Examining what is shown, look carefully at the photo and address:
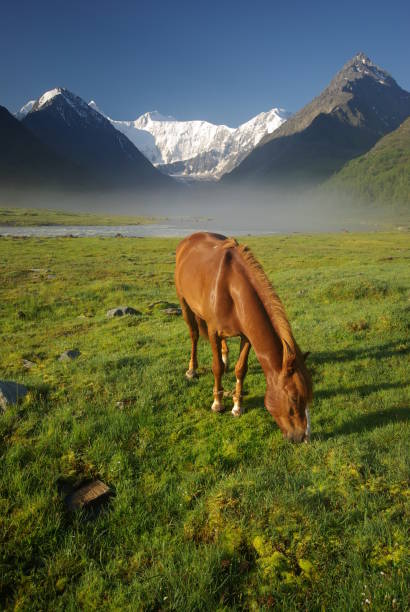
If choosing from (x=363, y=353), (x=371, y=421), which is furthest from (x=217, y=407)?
(x=363, y=353)

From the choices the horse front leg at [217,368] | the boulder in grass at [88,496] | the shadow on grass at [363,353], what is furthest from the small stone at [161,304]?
the boulder in grass at [88,496]

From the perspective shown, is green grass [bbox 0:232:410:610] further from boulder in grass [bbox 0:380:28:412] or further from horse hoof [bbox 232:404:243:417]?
boulder in grass [bbox 0:380:28:412]

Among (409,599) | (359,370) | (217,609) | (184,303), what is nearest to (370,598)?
(409,599)

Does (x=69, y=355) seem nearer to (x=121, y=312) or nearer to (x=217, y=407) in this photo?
(x=217, y=407)

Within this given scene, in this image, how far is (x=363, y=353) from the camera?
388 inches

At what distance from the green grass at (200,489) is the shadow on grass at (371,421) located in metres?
0.03

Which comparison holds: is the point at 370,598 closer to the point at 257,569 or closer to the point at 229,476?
the point at 257,569

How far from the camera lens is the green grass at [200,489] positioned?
3.36 metres

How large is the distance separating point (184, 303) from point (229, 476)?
17.8ft

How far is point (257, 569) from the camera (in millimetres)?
3523

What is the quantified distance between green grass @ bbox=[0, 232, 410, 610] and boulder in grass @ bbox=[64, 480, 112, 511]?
0.13m

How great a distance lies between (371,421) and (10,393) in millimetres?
7013

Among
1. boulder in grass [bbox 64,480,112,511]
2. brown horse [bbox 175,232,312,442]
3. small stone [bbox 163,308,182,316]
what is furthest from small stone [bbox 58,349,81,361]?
small stone [bbox 163,308,182,316]

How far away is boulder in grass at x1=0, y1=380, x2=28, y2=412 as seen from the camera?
653 centimetres
